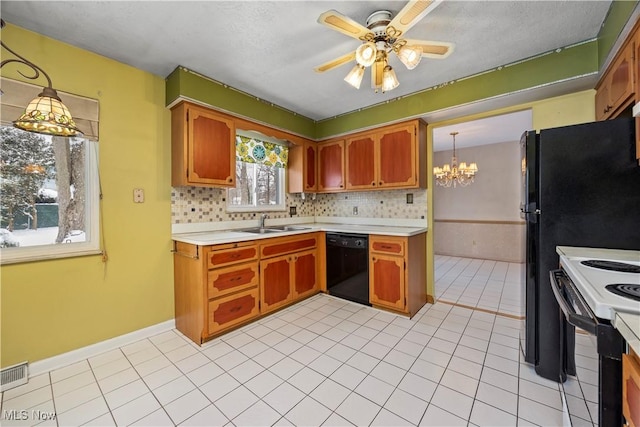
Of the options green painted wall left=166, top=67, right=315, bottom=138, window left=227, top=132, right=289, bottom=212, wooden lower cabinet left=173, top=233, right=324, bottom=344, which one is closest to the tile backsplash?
window left=227, top=132, right=289, bottom=212

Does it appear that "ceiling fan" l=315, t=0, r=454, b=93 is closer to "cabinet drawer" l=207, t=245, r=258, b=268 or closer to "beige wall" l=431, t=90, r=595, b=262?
"cabinet drawer" l=207, t=245, r=258, b=268

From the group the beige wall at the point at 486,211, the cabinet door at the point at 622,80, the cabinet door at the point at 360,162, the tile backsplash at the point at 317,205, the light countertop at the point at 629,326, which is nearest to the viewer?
the light countertop at the point at 629,326

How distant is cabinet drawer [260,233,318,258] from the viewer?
2.69 metres

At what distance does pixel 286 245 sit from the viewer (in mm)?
2904

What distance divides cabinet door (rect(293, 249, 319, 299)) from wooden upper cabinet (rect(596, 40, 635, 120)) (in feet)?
9.36

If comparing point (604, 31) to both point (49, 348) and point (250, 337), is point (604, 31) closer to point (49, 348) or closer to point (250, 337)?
point (250, 337)

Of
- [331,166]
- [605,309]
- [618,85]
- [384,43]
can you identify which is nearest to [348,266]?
[331,166]

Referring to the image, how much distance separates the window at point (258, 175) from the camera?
126 inches

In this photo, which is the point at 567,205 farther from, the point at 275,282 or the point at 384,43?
the point at 275,282

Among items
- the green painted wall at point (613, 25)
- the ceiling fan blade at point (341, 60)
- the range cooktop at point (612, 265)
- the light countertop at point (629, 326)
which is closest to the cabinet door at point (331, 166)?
the ceiling fan blade at point (341, 60)

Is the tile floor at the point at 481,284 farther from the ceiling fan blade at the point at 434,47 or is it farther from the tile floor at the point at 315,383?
the ceiling fan blade at the point at 434,47

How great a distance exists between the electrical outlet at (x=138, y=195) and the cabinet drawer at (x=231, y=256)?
0.84 meters

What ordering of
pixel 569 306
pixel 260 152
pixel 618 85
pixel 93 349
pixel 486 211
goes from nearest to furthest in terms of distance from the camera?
pixel 569 306, pixel 618 85, pixel 93 349, pixel 260 152, pixel 486 211

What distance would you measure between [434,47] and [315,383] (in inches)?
91.9
